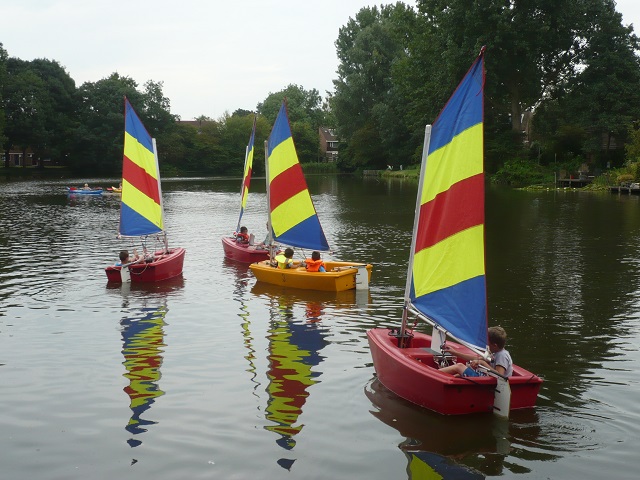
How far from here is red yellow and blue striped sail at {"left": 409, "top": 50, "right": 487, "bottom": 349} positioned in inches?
455

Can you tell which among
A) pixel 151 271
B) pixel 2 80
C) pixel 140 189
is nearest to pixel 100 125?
pixel 2 80

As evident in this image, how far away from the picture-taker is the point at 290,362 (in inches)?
594

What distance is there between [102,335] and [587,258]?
19349mm

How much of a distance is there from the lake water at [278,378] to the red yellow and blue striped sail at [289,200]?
2208 millimetres

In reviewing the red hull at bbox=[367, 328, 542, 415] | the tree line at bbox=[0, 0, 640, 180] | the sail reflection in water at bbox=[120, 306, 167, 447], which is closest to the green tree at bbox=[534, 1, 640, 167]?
the tree line at bbox=[0, 0, 640, 180]

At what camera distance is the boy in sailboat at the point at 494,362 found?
1130 centimetres

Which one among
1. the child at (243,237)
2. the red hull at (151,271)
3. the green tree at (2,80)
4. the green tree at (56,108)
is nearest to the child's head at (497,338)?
the red hull at (151,271)

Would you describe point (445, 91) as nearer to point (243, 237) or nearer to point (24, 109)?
point (243, 237)

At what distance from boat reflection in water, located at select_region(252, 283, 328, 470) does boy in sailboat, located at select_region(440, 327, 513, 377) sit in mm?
2762

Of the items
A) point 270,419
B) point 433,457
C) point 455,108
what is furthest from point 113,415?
point 455,108

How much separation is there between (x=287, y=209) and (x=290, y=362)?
9.96m

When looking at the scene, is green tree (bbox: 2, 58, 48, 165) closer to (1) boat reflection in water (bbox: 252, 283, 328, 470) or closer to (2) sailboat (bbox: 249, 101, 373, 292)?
(2) sailboat (bbox: 249, 101, 373, 292)

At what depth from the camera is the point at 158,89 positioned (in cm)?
13500

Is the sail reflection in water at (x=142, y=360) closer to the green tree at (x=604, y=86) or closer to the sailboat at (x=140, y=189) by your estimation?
the sailboat at (x=140, y=189)
